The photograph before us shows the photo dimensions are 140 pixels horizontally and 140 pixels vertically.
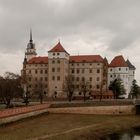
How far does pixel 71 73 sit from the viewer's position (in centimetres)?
11938

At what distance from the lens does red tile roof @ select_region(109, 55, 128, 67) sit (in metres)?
118

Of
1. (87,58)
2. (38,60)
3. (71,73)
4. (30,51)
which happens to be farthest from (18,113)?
(30,51)

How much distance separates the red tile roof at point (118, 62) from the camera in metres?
118

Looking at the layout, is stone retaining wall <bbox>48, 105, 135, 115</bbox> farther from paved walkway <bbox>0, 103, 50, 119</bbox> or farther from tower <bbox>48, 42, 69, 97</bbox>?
tower <bbox>48, 42, 69, 97</bbox>

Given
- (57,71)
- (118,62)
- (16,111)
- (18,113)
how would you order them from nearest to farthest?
1. (16,111)
2. (18,113)
3. (57,71)
4. (118,62)

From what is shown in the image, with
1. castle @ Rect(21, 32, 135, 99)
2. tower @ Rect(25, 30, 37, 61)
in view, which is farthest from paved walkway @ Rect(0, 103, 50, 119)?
tower @ Rect(25, 30, 37, 61)

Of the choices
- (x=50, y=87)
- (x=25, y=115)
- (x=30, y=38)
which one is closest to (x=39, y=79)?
(x=50, y=87)

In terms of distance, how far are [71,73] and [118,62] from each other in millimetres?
16516

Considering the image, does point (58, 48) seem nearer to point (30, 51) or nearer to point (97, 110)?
point (30, 51)

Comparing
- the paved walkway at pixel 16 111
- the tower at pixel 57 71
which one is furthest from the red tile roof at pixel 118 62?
the paved walkway at pixel 16 111

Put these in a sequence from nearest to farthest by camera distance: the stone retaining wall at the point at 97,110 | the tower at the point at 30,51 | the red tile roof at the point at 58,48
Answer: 1. the stone retaining wall at the point at 97,110
2. the red tile roof at the point at 58,48
3. the tower at the point at 30,51

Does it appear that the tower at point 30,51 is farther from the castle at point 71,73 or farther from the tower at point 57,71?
the tower at point 57,71

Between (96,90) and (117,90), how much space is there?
8.25m

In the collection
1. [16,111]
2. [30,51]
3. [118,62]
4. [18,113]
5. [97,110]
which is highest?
[30,51]
